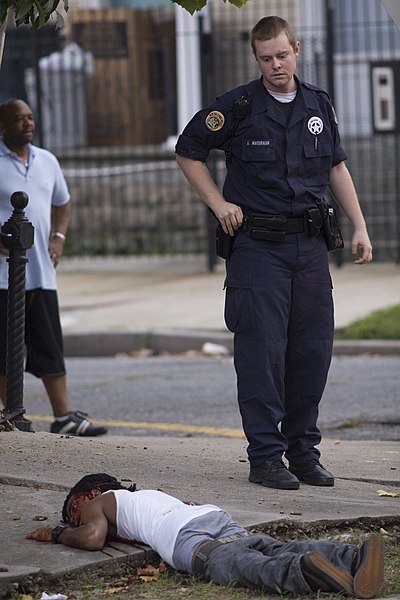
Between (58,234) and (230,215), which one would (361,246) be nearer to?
(230,215)

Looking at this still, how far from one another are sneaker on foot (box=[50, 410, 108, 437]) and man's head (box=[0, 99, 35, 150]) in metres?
1.63

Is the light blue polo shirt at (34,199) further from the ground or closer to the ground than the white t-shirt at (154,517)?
further from the ground

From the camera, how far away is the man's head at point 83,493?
447cm

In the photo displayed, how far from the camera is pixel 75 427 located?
299 inches

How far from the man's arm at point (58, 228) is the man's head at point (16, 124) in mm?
589

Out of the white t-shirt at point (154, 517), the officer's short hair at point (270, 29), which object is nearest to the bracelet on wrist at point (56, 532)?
the white t-shirt at point (154, 517)

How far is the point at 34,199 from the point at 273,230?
2576mm

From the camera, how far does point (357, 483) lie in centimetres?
558

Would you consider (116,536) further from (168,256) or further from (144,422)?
(168,256)

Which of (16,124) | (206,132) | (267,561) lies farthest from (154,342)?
(267,561)

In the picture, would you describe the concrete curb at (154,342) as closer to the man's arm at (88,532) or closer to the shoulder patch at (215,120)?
the shoulder patch at (215,120)

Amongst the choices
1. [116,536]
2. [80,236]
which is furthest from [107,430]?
[80,236]

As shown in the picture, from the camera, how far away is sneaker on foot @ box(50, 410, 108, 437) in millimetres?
7580

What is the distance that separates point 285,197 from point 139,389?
4.45 metres
